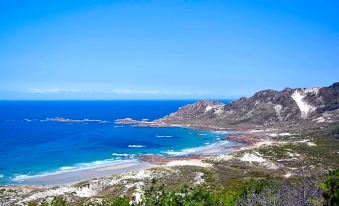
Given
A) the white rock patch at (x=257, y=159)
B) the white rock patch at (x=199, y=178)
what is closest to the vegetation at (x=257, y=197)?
the white rock patch at (x=199, y=178)

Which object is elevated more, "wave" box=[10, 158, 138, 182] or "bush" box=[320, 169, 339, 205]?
"bush" box=[320, 169, 339, 205]

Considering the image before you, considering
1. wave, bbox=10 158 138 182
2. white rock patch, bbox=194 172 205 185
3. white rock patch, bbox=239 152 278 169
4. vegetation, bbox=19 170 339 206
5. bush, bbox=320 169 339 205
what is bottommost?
wave, bbox=10 158 138 182

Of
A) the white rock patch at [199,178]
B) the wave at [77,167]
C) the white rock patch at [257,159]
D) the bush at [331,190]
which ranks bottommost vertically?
the wave at [77,167]

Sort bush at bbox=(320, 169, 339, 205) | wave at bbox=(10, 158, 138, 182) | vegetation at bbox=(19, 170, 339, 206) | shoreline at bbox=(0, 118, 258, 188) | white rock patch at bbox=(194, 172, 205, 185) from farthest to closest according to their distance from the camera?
wave at bbox=(10, 158, 138, 182)
shoreline at bbox=(0, 118, 258, 188)
white rock patch at bbox=(194, 172, 205, 185)
vegetation at bbox=(19, 170, 339, 206)
bush at bbox=(320, 169, 339, 205)

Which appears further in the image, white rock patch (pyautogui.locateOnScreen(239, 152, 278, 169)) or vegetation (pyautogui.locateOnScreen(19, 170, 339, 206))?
white rock patch (pyautogui.locateOnScreen(239, 152, 278, 169))

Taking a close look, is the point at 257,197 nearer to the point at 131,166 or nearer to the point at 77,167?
the point at 131,166

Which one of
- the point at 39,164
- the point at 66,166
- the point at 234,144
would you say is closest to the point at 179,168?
the point at 66,166

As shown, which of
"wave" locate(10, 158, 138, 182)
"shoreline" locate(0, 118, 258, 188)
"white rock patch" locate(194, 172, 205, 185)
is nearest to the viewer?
"white rock patch" locate(194, 172, 205, 185)

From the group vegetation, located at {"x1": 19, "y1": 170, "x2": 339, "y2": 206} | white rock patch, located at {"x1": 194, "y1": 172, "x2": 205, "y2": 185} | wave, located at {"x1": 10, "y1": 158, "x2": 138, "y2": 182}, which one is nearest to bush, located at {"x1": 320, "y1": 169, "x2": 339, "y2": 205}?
vegetation, located at {"x1": 19, "y1": 170, "x2": 339, "y2": 206}

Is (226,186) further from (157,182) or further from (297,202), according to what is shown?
(297,202)

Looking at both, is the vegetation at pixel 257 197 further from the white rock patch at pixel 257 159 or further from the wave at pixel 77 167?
the white rock patch at pixel 257 159

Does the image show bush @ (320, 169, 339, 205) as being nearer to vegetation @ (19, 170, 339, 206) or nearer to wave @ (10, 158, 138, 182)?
vegetation @ (19, 170, 339, 206)

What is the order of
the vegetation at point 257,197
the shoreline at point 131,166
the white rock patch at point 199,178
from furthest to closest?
the shoreline at point 131,166 → the white rock patch at point 199,178 → the vegetation at point 257,197
